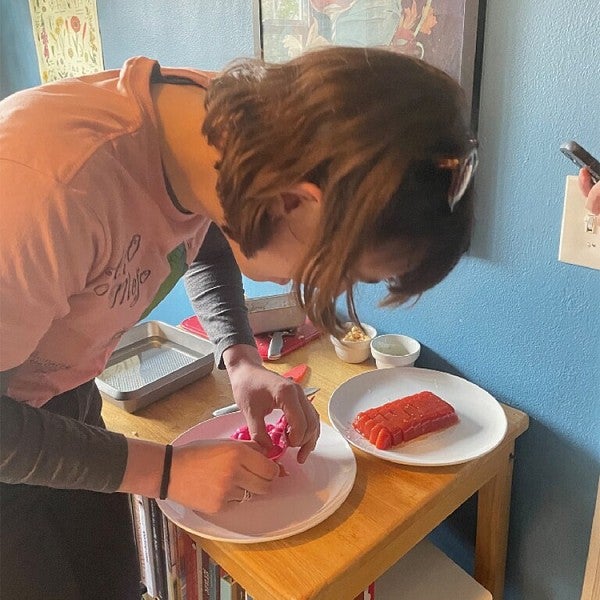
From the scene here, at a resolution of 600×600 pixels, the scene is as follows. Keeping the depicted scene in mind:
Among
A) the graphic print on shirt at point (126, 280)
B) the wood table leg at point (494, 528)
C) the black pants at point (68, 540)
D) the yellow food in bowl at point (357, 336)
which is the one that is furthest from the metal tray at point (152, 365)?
the wood table leg at point (494, 528)

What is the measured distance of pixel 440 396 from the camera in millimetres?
1065

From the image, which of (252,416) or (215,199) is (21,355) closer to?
(215,199)

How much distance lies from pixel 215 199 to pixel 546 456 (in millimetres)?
743

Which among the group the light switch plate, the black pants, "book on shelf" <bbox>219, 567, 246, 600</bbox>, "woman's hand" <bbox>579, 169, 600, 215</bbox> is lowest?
"book on shelf" <bbox>219, 567, 246, 600</bbox>

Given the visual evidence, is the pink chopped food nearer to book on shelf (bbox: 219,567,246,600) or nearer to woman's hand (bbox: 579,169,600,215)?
book on shelf (bbox: 219,567,246,600)

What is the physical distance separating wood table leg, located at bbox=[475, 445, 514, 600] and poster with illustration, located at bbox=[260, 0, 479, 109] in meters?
0.61

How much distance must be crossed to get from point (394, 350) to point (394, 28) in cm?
53

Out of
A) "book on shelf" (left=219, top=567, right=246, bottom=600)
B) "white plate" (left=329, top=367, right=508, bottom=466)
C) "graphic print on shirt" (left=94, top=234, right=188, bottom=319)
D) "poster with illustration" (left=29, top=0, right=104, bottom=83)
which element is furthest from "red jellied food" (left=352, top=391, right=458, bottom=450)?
"poster with illustration" (left=29, top=0, right=104, bottom=83)

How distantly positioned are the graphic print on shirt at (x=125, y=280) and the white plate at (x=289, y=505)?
0.28 metres

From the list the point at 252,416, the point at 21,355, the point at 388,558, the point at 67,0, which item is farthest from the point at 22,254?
the point at 67,0

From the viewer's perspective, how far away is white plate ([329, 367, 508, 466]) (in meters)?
0.93

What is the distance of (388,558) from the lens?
848mm

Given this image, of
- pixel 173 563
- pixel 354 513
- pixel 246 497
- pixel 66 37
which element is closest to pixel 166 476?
pixel 246 497

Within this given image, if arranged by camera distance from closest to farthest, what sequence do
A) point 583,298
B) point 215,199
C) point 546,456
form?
point 215,199
point 583,298
point 546,456
